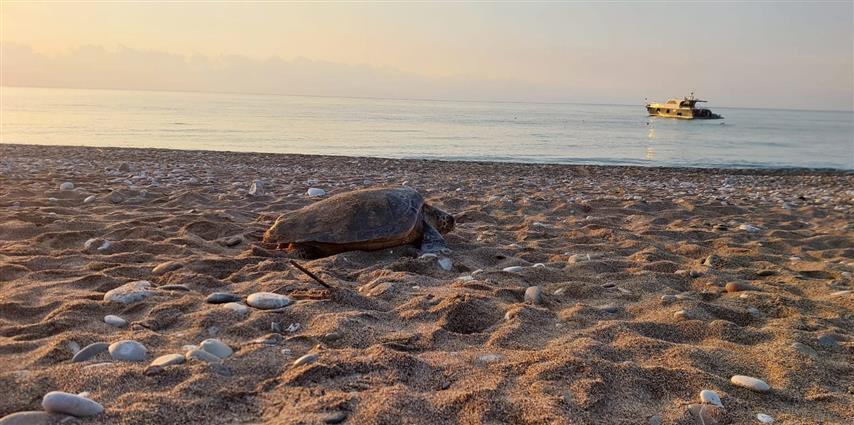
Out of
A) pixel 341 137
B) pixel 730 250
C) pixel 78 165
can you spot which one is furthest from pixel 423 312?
pixel 341 137

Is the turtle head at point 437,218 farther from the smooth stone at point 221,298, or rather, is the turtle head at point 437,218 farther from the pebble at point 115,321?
the pebble at point 115,321

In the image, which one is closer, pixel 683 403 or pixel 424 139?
pixel 683 403

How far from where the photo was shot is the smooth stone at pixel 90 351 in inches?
93.7

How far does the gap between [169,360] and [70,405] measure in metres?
0.48

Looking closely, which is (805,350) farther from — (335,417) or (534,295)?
(335,417)

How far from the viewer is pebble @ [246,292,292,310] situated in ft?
10.4

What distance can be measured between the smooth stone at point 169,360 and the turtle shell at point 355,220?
7.10 ft

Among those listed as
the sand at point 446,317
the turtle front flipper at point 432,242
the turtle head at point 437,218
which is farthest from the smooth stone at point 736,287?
the turtle head at point 437,218

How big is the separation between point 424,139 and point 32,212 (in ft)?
76.2

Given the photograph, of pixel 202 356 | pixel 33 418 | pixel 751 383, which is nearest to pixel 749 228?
pixel 751 383

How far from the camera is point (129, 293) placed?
3238mm

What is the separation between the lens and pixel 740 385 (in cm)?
247

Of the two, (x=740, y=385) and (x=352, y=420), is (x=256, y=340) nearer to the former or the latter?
(x=352, y=420)

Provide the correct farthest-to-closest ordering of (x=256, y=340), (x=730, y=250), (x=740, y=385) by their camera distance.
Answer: (x=730, y=250) → (x=256, y=340) → (x=740, y=385)
